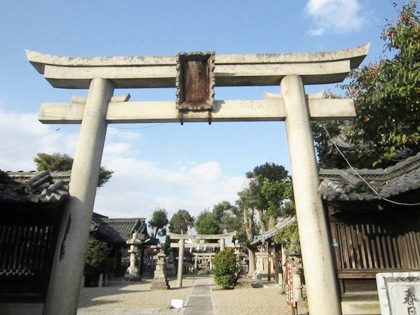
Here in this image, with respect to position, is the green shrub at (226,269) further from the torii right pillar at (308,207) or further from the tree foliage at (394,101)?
the torii right pillar at (308,207)

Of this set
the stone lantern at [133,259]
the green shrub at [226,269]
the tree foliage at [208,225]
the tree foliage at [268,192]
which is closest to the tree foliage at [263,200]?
the tree foliage at [268,192]

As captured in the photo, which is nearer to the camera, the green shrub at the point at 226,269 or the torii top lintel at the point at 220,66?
the torii top lintel at the point at 220,66

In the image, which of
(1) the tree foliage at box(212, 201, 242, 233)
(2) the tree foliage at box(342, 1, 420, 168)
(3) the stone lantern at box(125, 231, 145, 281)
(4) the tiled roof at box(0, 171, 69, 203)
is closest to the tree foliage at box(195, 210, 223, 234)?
(1) the tree foliage at box(212, 201, 242, 233)

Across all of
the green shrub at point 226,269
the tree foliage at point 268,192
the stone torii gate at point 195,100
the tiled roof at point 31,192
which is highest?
the tree foliage at point 268,192

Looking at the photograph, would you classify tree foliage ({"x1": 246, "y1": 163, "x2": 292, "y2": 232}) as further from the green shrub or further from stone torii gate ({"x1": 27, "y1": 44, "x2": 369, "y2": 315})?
stone torii gate ({"x1": 27, "y1": 44, "x2": 369, "y2": 315})

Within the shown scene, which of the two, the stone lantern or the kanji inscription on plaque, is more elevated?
the kanji inscription on plaque

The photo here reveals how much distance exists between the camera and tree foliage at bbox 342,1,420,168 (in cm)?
950

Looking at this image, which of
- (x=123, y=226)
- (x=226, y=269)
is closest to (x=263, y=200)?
(x=226, y=269)

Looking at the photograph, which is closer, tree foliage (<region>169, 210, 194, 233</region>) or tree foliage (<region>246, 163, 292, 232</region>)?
tree foliage (<region>246, 163, 292, 232</region>)

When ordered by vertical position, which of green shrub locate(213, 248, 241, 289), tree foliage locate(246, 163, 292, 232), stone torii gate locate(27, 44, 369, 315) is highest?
tree foliage locate(246, 163, 292, 232)

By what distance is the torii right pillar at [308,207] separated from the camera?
577 cm

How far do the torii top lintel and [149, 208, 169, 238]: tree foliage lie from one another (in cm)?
4366

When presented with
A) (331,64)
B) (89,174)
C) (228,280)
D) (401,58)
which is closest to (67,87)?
(89,174)

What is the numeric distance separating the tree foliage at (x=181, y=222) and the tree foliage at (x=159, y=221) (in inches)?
134
